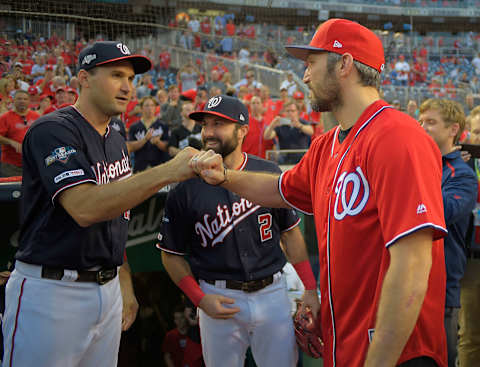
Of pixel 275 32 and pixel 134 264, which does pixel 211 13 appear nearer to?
pixel 275 32

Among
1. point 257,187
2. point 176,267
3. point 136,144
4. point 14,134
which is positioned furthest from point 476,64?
point 257,187

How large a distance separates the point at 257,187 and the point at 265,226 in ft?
1.92

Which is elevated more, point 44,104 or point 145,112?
point 44,104

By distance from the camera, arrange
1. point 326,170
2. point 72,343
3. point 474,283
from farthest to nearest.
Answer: point 474,283
point 72,343
point 326,170

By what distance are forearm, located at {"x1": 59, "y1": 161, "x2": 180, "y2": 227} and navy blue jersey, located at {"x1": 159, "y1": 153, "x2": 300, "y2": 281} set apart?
825 millimetres

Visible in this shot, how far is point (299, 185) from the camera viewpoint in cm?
229

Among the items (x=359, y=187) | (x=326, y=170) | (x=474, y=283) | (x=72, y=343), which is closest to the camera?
(x=359, y=187)

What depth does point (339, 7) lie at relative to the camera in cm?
2606

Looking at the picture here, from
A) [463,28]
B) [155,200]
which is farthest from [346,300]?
[463,28]

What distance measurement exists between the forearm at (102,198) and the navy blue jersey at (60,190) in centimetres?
5

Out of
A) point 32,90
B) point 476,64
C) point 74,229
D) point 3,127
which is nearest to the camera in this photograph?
point 74,229

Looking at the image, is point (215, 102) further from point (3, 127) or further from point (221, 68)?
point (221, 68)

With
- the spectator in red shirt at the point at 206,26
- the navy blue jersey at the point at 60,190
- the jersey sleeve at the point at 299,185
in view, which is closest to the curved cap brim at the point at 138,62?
the navy blue jersey at the point at 60,190

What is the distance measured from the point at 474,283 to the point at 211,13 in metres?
17.9
